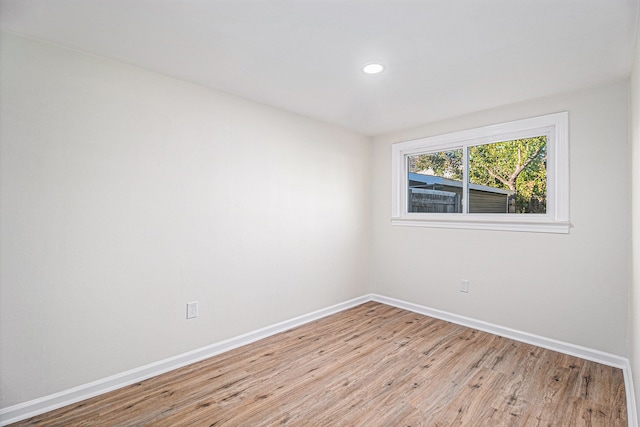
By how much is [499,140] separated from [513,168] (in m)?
0.30

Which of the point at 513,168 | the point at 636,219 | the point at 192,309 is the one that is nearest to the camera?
the point at 636,219

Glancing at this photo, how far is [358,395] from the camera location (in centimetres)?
212

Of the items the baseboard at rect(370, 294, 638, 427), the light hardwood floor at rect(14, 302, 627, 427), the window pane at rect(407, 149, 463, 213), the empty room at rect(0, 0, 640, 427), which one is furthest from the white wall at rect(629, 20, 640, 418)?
the window pane at rect(407, 149, 463, 213)

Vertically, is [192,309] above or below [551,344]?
above

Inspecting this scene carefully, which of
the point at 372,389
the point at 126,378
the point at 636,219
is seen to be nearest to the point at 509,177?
the point at 636,219

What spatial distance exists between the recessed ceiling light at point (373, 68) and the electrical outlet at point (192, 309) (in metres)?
2.20

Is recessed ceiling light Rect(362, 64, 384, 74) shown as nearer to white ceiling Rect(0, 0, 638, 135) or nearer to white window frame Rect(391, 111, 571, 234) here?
white ceiling Rect(0, 0, 638, 135)

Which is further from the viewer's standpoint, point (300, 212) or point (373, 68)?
point (300, 212)

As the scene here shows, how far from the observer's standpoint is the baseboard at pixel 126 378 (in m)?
1.85

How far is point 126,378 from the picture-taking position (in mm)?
2205

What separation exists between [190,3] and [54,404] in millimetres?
2418

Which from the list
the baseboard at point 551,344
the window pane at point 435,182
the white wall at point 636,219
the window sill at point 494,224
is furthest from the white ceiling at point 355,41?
the baseboard at point 551,344

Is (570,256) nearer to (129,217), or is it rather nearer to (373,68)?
(373,68)

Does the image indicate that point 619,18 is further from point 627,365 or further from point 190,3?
point 627,365
